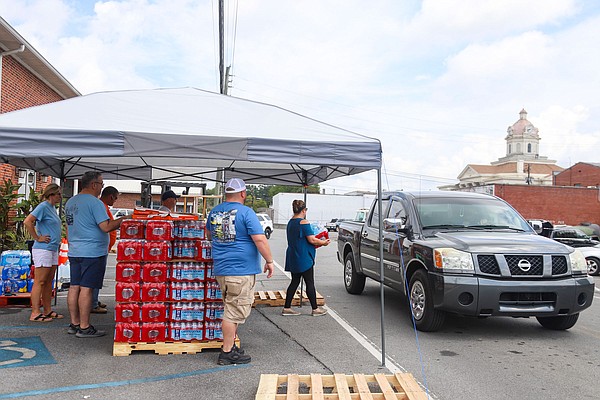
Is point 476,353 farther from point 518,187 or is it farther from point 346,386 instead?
point 518,187

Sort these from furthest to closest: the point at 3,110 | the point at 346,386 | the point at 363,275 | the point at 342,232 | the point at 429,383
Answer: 1. the point at 3,110
2. the point at 342,232
3. the point at 363,275
4. the point at 429,383
5. the point at 346,386

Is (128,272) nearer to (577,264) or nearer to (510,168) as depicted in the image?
(577,264)

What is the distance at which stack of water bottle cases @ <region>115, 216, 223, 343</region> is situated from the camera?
5941 mm

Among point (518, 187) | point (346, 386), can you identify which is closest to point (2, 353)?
point (346, 386)

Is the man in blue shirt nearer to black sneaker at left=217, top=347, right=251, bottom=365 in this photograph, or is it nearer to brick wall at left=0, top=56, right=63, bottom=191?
black sneaker at left=217, top=347, right=251, bottom=365

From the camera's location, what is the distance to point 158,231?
6070 millimetres

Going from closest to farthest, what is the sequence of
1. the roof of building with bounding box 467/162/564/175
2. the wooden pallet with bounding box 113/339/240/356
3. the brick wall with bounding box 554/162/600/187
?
the wooden pallet with bounding box 113/339/240/356
the brick wall with bounding box 554/162/600/187
the roof of building with bounding box 467/162/564/175

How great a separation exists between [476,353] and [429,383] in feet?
4.64

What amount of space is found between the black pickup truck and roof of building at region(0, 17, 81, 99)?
993 centimetres

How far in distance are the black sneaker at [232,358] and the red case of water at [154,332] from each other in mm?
795

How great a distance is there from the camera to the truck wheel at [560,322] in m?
7.43

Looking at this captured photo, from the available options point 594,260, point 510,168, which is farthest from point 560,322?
point 510,168

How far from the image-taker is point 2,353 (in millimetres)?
5852

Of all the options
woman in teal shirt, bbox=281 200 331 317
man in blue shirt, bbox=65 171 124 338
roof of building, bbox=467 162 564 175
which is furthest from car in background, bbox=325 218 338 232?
roof of building, bbox=467 162 564 175
